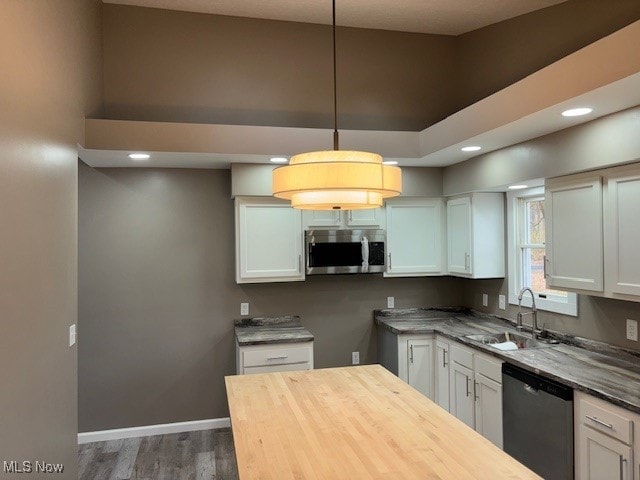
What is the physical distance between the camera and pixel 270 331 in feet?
13.7

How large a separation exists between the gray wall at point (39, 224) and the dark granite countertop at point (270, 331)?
4.56ft

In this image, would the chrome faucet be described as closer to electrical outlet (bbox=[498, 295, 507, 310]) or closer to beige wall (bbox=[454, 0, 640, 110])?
electrical outlet (bbox=[498, 295, 507, 310])

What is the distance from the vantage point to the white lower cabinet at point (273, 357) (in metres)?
3.85

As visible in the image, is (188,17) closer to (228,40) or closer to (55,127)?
(228,40)

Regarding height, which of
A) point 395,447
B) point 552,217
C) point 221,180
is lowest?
point 395,447

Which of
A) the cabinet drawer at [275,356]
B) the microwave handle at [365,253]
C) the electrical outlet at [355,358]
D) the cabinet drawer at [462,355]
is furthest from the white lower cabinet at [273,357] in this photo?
the cabinet drawer at [462,355]

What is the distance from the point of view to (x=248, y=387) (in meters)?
2.57

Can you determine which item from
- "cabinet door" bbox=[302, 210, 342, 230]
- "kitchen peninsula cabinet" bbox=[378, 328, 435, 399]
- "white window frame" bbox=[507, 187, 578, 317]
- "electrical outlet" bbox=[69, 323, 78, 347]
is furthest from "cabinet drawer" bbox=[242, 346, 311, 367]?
"white window frame" bbox=[507, 187, 578, 317]

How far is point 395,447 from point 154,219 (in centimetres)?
310

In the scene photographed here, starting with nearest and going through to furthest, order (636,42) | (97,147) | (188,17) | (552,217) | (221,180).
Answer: (636,42), (552,217), (97,147), (188,17), (221,180)

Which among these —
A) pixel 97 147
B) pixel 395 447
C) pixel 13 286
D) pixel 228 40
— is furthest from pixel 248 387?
pixel 228 40

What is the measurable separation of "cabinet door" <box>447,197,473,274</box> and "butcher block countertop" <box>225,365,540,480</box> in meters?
1.96

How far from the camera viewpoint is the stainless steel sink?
3648 millimetres

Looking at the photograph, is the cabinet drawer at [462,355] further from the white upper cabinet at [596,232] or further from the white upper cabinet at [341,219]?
the white upper cabinet at [341,219]
